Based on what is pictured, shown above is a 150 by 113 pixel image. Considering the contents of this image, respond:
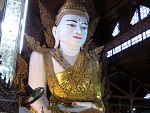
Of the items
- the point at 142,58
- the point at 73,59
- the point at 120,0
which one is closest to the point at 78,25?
the point at 73,59

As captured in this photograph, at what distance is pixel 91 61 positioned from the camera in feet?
10.7

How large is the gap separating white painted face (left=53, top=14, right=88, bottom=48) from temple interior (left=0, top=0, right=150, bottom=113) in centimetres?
106

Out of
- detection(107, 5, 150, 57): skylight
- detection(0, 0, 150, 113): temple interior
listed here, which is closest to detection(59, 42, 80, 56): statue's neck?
detection(0, 0, 150, 113): temple interior

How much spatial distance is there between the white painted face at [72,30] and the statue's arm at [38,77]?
0.36 meters

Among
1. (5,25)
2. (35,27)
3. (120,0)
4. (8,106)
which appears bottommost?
(8,106)

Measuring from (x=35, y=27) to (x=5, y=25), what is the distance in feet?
8.10

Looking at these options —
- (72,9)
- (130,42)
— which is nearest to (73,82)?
(72,9)

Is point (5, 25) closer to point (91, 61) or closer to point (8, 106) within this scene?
point (8, 106)

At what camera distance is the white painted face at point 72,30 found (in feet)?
10.0

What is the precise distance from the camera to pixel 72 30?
305 centimetres

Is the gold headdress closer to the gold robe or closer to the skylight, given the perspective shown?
the gold robe

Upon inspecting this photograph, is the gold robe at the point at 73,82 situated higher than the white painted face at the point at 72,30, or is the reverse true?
the white painted face at the point at 72,30

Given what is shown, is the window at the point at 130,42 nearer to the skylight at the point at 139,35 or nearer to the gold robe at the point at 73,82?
the skylight at the point at 139,35

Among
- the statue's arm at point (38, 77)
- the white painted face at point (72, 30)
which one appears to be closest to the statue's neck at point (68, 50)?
the white painted face at point (72, 30)
